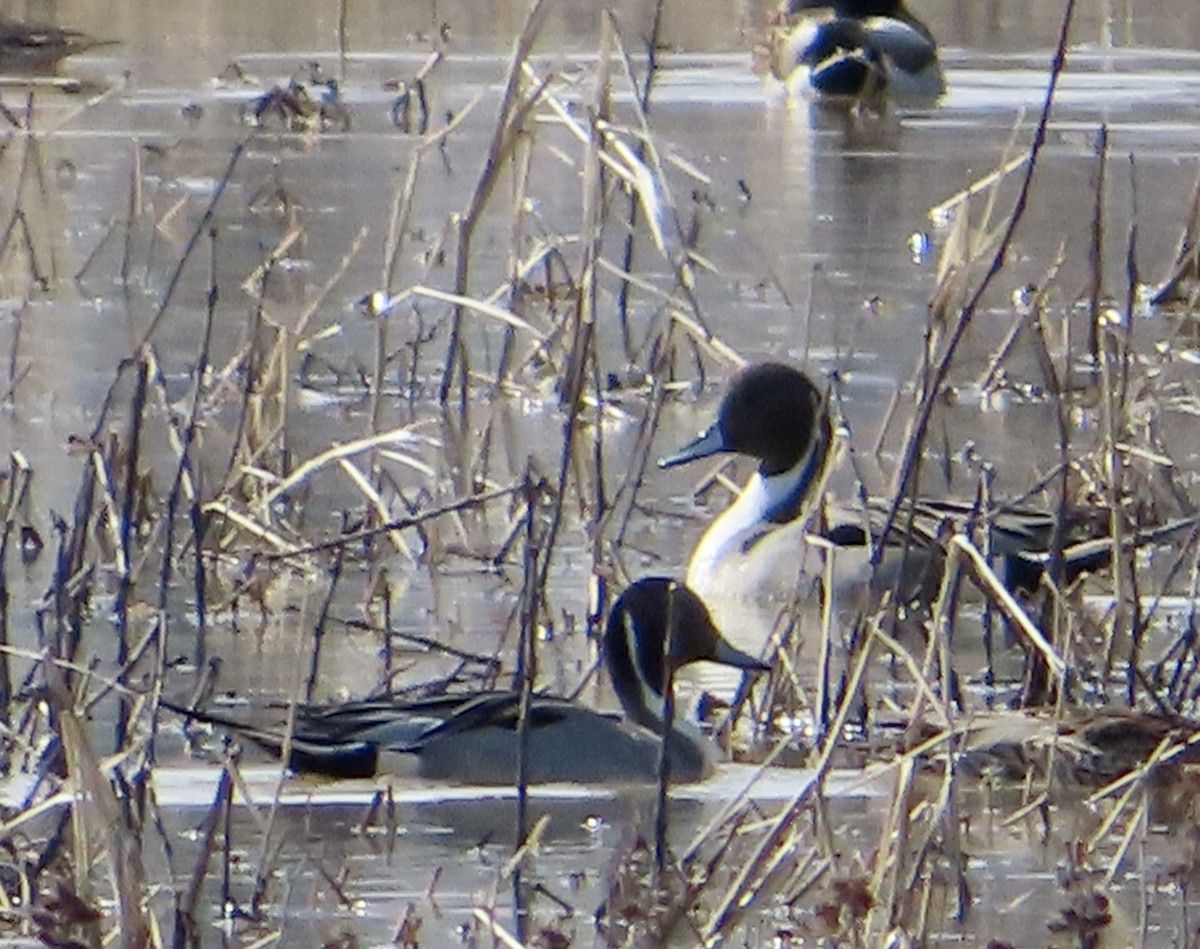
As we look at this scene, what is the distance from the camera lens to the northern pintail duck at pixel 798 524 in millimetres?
7082

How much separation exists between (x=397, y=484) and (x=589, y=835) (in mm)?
2556

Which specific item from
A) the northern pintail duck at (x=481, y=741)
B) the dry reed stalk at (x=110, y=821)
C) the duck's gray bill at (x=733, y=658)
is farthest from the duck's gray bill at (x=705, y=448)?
the dry reed stalk at (x=110, y=821)

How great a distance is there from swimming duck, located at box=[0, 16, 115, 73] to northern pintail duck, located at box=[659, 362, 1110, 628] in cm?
1156

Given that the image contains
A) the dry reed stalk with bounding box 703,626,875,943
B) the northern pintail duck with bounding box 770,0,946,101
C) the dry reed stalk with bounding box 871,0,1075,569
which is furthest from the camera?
the northern pintail duck with bounding box 770,0,946,101

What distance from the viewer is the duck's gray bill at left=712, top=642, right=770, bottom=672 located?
6242 millimetres

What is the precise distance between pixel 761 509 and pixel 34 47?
1216 cm

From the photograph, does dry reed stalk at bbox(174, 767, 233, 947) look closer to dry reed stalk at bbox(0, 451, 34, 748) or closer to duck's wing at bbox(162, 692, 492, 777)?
dry reed stalk at bbox(0, 451, 34, 748)

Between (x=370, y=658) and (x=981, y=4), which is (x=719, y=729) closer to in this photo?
(x=370, y=658)

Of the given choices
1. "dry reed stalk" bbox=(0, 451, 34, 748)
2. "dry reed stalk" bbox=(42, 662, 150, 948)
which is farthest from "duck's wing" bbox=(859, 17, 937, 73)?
"dry reed stalk" bbox=(42, 662, 150, 948)

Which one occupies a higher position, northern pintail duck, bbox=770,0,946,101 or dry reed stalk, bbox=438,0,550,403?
dry reed stalk, bbox=438,0,550,403

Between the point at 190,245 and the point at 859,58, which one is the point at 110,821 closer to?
the point at 190,245

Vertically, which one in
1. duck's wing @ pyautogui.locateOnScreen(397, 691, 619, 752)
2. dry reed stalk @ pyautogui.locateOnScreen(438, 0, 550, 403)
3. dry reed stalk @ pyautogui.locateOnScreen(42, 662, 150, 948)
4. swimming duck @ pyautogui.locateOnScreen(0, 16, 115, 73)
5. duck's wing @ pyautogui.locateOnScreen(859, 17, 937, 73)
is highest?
dry reed stalk @ pyautogui.locateOnScreen(438, 0, 550, 403)

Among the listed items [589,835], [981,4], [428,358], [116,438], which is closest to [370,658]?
[116,438]

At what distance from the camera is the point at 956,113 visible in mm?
18219
